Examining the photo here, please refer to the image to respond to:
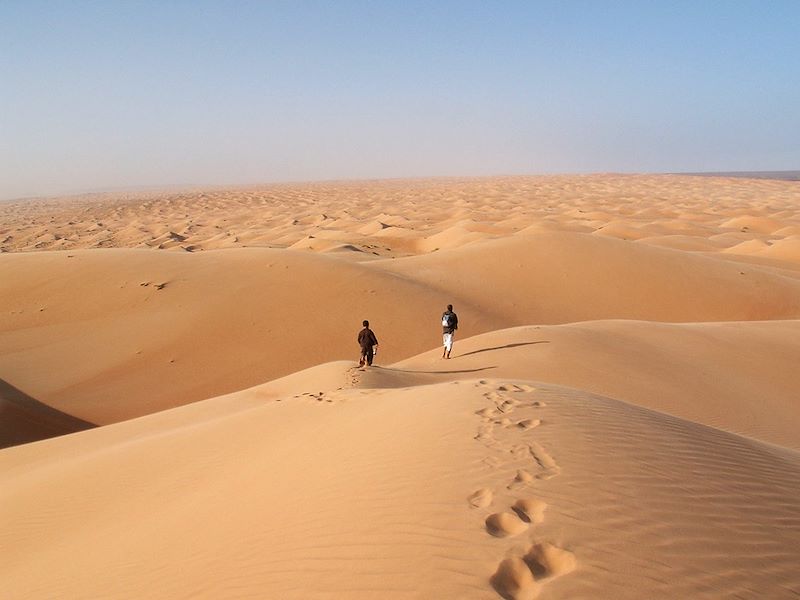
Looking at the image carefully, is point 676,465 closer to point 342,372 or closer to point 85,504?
point 85,504

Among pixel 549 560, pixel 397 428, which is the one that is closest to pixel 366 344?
pixel 397 428

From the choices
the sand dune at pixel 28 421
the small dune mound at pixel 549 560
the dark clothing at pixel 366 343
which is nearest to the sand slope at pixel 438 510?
the small dune mound at pixel 549 560

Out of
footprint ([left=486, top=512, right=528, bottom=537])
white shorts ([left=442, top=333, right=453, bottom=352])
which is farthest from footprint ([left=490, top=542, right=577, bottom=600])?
white shorts ([left=442, top=333, right=453, bottom=352])

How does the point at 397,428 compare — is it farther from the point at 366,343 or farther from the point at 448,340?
the point at 448,340

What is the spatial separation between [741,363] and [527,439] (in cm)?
902

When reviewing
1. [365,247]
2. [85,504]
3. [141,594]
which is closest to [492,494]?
[141,594]

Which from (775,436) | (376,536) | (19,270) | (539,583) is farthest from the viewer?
(19,270)

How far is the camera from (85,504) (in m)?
5.93

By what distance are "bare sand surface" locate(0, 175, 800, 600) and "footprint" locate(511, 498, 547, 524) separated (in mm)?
14

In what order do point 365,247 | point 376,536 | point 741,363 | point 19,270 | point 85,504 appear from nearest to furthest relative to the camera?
point 376,536
point 85,504
point 741,363
point 19,270
point 365,247

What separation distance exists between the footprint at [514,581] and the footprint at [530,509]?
40 centimetres

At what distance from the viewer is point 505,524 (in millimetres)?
3270

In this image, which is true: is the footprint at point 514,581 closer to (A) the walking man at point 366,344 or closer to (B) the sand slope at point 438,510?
(B) the sand slope at point 438,510

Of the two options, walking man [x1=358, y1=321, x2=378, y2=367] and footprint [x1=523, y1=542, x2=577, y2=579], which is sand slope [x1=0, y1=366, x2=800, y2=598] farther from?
walking man [x1=358, y1=321, x2=378, y2=367]
